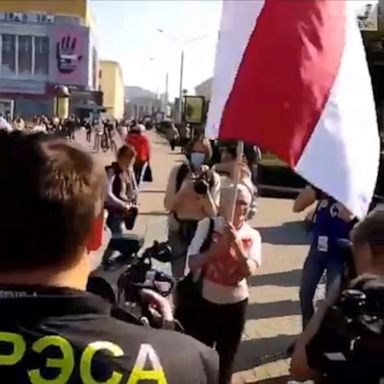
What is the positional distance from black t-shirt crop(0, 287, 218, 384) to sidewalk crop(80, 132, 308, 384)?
0.60 metres

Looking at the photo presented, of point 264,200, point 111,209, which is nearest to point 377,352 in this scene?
point 111,209

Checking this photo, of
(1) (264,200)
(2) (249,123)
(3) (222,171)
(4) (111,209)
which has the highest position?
(2) (249,123)

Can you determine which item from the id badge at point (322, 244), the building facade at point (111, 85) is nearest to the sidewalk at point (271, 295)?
the id badge at point (322, 244)

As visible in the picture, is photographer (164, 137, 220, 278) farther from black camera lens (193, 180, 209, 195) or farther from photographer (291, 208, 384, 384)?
photographer (291, 208, 384, 384)

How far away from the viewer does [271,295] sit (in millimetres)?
9219

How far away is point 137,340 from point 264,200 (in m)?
19.3

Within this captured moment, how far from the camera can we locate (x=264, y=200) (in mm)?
21344

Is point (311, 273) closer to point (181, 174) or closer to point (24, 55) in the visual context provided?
point (181, 174)

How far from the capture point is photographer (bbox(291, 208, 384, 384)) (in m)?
2.75

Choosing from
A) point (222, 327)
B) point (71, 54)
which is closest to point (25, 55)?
point (71, 54)

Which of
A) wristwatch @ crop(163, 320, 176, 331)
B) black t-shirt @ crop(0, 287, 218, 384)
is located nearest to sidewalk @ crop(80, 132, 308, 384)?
wristwatch @ crop(163, 320, 176, 331)

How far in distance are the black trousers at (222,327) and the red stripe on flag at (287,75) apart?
1.57m

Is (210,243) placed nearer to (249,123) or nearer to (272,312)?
(249,123)

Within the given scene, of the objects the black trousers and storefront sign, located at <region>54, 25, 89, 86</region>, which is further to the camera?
storefront sign, located at <region>54, 25, 89, 86</region>
